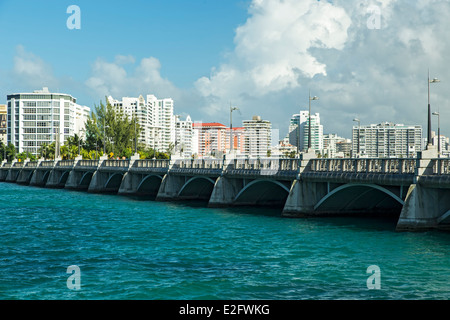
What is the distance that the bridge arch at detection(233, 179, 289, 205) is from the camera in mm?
51156

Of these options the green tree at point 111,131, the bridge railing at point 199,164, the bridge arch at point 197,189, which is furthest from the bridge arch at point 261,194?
the green tree at point 111,131

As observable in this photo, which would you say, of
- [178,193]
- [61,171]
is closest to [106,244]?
[178,193]

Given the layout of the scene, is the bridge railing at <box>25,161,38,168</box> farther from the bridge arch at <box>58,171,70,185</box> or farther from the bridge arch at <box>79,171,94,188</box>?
the bridge arch at <box>79,171,94,188</box>

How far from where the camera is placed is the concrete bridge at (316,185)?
31.2 meters

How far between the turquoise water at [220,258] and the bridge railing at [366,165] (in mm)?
3953

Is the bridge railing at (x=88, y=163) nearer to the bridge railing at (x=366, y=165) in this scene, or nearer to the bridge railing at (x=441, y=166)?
the bridge railing at (x=366, y=165)

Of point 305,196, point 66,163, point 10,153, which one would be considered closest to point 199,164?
point 305,196

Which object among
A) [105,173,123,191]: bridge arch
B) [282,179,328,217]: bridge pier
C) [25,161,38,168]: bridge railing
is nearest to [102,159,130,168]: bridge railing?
[105,173,123,191]: bridge arch

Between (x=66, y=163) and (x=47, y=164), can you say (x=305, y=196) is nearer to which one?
(x=66, y=163)

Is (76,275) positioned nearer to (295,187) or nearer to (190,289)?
(190,289)

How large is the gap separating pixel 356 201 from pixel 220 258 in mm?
18682

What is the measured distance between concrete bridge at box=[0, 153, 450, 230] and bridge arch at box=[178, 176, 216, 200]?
0.04 feet

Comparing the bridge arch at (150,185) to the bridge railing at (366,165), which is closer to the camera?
the bridge railing at (366,165)
